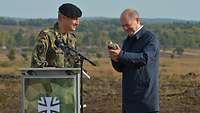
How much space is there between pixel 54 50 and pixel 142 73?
3.08ft

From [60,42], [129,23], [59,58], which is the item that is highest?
Answer: [129,23]

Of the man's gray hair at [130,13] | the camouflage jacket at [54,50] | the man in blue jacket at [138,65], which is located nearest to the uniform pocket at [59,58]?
the camouflage jacket at [54,50]

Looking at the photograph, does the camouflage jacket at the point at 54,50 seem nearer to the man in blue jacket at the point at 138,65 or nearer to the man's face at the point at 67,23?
the man's face at the point at 67,23

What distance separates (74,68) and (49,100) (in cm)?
37

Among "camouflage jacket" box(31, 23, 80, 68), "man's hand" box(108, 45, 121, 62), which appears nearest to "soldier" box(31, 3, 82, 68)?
"camouflage jacket" box(31, 23, 80, 68)

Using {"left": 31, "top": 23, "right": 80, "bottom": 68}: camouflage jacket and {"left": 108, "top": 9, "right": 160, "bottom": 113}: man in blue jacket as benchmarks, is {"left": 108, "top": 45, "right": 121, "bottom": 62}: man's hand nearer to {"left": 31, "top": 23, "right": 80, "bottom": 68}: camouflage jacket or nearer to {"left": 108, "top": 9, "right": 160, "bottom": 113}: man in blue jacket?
{"left": 108, "top": 9, "right": 160, "bottom": 113}: man in blue jacket

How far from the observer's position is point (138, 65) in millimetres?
6805

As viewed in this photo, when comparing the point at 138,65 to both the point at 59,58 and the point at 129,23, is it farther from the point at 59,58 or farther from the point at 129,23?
the point at 59,58

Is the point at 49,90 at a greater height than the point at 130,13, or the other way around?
the point at 130,13

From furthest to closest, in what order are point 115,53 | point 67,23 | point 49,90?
point 67,23
point 49,90
point 115,53

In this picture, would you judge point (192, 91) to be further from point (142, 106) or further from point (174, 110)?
point (142, 106)

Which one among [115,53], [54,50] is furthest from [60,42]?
[115,53]

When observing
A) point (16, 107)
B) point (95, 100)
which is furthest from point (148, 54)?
point (95, 100)

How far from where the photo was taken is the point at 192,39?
12106 cm
